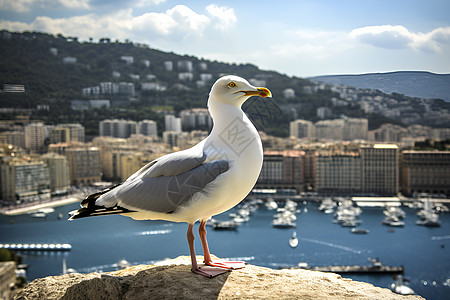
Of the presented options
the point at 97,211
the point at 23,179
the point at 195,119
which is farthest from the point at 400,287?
the point at 195,119

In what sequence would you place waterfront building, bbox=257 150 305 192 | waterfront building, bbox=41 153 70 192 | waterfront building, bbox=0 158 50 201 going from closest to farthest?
waterfront building, bbox=0 158 50 201 < waterfront building, bbox=41 153 70 192 < waterfront building, bbox=257 150 305 192

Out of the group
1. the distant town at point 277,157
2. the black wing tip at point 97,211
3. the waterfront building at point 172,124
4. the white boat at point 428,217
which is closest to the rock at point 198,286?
the black wing tip at point 97,211

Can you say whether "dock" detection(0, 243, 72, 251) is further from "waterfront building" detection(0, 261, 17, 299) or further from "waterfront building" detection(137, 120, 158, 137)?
"waterfront building" detection(137, 120, 158, 137)

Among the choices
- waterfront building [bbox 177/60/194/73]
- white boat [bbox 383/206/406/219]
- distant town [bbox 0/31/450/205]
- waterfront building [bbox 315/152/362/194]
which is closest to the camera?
distant town [bbox 0/31/450/205]

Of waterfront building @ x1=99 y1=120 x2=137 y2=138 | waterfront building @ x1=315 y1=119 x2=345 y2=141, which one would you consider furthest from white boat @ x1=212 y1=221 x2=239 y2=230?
waterfront building @ x1=315 y1=119 x2=345 y2=141

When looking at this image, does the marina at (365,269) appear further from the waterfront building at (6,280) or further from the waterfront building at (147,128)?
the waterfront building at (147,128)
